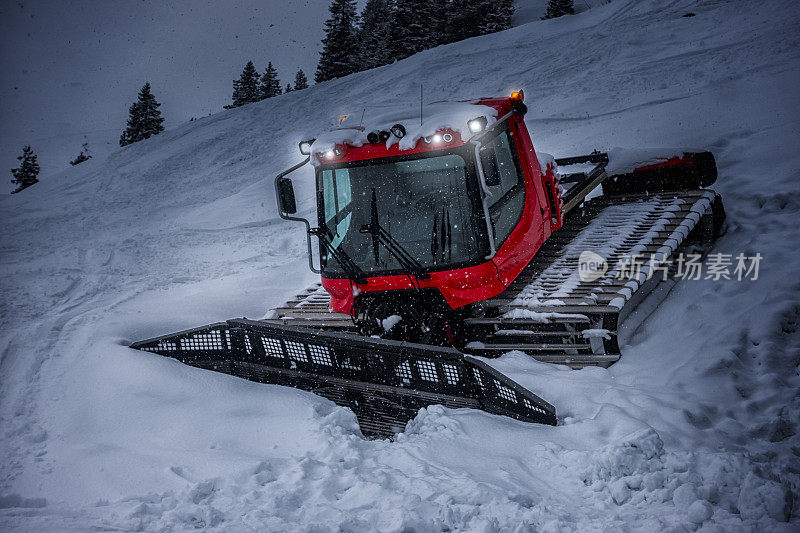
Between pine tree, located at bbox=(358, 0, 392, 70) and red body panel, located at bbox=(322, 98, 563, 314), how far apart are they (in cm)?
3314

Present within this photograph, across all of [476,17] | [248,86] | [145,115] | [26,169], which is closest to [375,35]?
[476,17]

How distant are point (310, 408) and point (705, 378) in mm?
3031

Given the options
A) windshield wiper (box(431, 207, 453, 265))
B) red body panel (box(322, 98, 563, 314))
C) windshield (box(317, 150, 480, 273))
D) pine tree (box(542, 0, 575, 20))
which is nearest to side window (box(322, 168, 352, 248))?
windshield (box(317, 150, 480, 273))

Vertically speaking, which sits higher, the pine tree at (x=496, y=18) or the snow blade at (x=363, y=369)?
the pine tree at (x=496, y=18)

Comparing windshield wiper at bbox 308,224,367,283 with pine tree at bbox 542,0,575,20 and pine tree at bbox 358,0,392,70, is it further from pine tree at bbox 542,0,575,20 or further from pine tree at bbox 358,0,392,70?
pine tree at bbox 542,0,575,20

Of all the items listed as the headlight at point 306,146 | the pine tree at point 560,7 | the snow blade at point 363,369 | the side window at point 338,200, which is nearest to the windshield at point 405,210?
the side window at point 338,200

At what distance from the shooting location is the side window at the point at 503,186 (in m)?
4.89

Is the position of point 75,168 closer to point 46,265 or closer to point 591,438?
point 46,265

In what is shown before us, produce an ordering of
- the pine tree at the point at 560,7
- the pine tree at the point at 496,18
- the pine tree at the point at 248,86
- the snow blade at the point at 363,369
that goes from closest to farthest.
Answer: the snow blade at the point at 363,369, the pine tree at the point at 496,18, the pine tree at the point at 560,7, the pine tree at the point at 248,86

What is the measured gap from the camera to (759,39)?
15969mm

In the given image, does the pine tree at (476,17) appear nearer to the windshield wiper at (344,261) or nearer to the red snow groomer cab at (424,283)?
the red snow groomer cab at (424,283)

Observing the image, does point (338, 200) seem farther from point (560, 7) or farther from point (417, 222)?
point (560, 7)

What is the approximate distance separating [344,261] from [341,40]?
1447 inches

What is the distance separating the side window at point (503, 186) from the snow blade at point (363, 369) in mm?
1556
